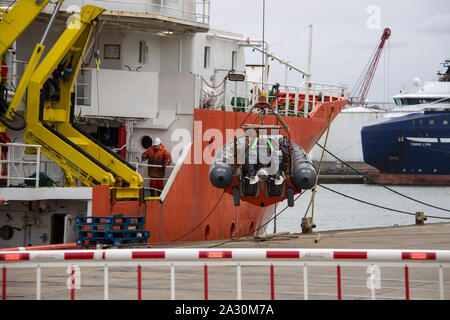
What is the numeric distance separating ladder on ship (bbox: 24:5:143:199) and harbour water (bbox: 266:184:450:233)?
708 inches

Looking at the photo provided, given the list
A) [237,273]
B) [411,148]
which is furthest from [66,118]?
[411,148]

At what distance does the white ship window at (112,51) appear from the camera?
19406 mm

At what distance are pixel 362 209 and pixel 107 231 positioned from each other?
1609 inches

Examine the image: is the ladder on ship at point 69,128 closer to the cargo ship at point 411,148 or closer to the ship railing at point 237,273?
the ship railing at point 237,273

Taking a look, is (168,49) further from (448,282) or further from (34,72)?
(448,282)

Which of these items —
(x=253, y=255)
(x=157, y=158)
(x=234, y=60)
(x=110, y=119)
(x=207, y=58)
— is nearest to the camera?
(x=253, y=255)

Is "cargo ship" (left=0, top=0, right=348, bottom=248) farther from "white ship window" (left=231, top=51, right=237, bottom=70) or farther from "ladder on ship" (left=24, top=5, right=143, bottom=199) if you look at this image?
"white ship window" (left=231, top=51, right=237, bottom=70)

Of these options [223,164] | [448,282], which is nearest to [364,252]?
[448,282]

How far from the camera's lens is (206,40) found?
23.0 meters

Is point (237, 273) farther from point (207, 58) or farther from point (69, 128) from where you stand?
point (207, 58)

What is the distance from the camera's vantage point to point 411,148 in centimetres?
7138

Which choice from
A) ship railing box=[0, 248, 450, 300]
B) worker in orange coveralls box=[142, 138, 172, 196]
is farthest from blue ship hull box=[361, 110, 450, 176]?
ship railing box=[0, 248, 450, 300]

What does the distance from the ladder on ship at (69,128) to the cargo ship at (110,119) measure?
20 millimetres
